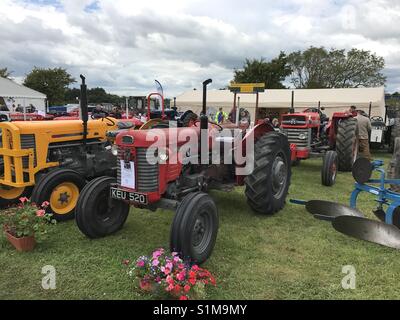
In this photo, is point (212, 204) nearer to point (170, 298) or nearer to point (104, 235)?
point (170, 298)

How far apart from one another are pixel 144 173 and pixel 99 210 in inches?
34.8

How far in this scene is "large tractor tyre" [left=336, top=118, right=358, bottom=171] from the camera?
26.4 feet

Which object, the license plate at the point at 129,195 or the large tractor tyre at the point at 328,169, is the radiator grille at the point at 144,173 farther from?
the large tractor tyre at the point at 328,169

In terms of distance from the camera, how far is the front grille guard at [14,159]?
4.79m

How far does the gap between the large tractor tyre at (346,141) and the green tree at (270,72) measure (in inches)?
1171

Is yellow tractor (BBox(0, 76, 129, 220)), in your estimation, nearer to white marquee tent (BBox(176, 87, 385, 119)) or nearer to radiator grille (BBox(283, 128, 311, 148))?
radiator grille (BBox(283, 128, 311, 148))

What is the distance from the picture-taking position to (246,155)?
480 cm

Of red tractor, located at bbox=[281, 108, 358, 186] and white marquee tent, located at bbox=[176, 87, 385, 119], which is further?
white marquee tent, located at bbox=[176, 87, 385, 119]

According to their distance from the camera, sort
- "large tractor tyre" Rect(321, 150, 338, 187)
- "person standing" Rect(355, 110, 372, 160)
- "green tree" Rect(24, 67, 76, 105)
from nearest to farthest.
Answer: "large tractor tyre" Rect(321, 150, 338, 187)
"person standing" Rect(355, 110, 372, 160)
"green tree" Rect(24, 67, 76, 105)

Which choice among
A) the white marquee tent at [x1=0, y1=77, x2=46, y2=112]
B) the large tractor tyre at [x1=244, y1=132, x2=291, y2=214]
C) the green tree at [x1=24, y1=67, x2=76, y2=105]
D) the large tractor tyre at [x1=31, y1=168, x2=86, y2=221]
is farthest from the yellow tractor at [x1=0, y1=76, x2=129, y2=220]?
the green tree at [x1=24, y1=67, x2=76, y2=105]

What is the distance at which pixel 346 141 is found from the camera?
8.05m

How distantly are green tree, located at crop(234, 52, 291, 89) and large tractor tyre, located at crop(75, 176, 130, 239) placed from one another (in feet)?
114

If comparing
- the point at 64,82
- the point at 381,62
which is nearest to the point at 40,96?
the point at 64,82
